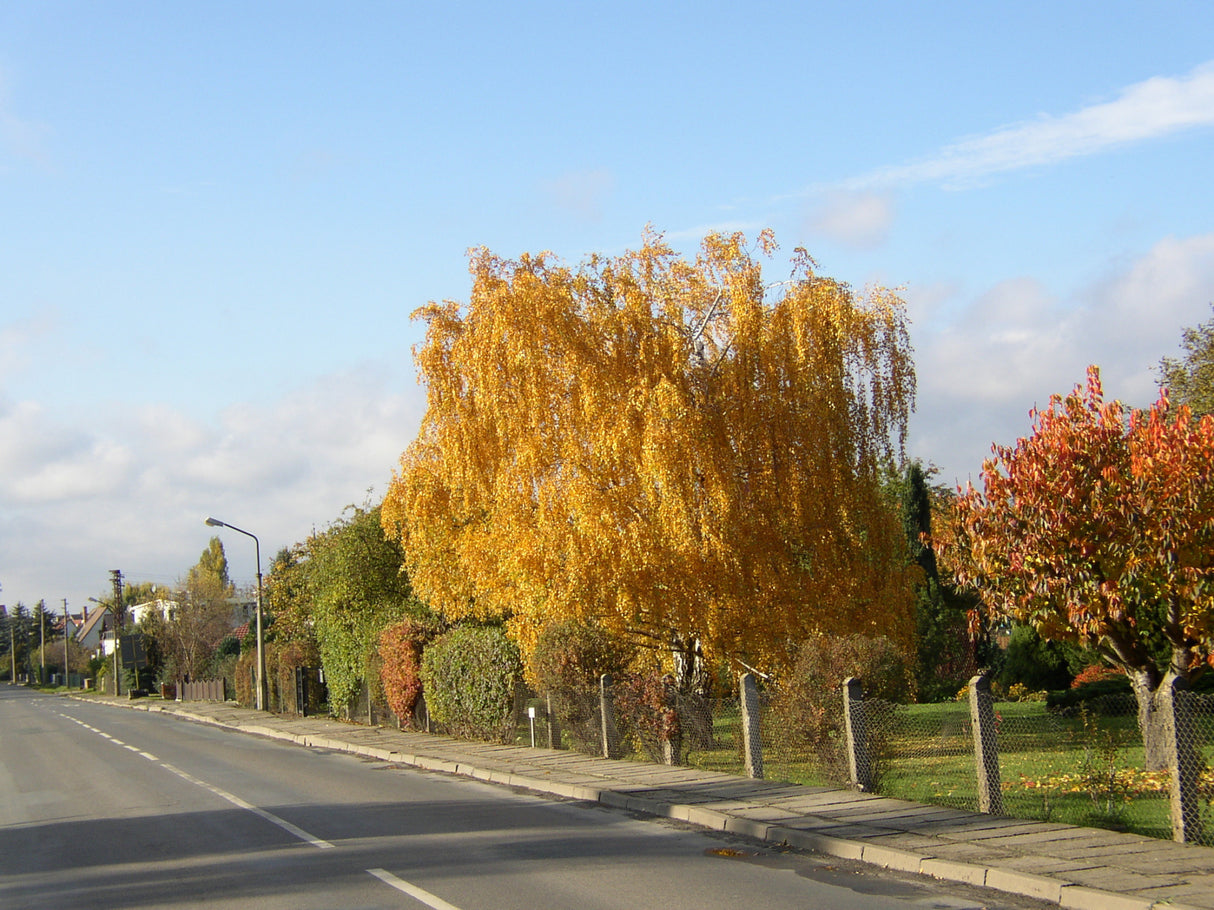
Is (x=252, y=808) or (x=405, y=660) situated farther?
(x=405, y=660)

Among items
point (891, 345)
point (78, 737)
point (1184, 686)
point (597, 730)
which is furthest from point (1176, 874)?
point (78, 737)

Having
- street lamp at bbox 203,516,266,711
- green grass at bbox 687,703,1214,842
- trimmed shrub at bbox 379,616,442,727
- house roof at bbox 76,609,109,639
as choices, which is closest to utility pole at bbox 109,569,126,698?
street lamp at bbox 203,516,266,711

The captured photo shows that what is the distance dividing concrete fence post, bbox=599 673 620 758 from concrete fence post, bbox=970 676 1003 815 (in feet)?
24.4

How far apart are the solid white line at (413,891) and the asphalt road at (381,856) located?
0.01 meters

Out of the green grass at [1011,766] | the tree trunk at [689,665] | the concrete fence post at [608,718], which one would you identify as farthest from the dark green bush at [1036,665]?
the concrete fence post at [608,718]

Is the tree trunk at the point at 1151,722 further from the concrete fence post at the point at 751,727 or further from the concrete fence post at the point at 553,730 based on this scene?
the concrete fence post at the point at 553,730

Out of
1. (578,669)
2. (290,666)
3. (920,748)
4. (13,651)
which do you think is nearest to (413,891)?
(920,748)

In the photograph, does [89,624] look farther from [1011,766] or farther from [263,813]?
[1011,766]

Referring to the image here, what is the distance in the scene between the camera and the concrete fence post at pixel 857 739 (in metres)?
12.8

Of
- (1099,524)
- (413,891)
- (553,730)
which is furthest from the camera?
(553,730)

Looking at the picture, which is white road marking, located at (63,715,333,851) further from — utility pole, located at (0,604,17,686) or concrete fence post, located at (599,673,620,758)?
utility pole, located at (0,604,17,686)

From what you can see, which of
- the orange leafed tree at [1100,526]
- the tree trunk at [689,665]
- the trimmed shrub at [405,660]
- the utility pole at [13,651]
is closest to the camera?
the orange leafed tree at [1100,526]

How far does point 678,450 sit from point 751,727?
17.2ft

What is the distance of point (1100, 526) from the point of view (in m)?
13.0
